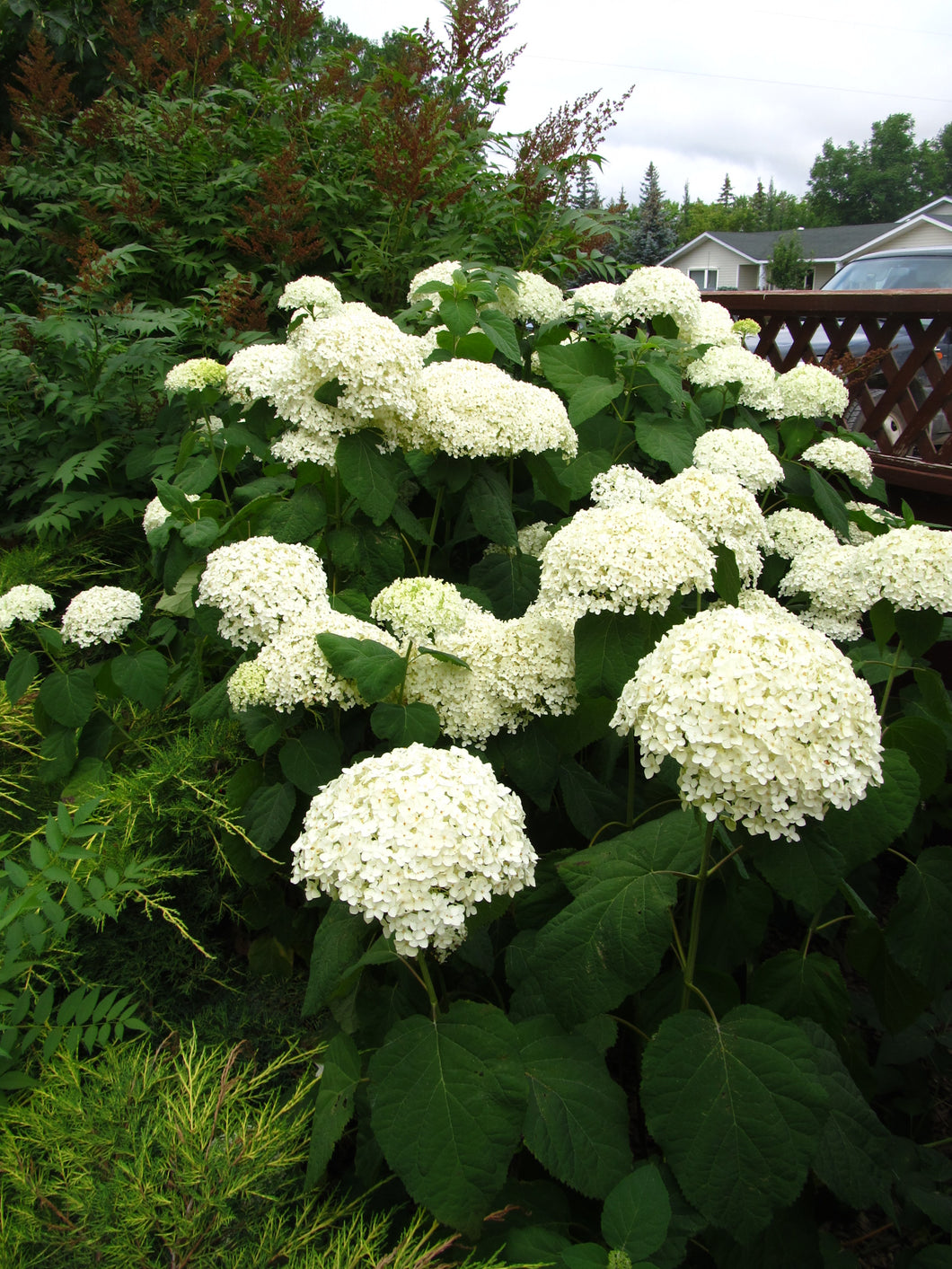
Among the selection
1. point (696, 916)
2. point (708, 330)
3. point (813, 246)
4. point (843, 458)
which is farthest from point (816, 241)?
point (696, 916)

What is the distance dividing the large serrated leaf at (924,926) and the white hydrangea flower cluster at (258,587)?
1478 millimetres

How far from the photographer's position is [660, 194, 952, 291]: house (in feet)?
144

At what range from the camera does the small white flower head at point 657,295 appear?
3102mm

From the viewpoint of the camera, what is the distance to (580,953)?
135cm

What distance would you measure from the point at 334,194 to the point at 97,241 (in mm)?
1470

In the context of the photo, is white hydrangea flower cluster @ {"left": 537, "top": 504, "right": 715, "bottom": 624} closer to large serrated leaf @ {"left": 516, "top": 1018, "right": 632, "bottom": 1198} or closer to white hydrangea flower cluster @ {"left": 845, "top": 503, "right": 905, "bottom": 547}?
large serrated leaf @ {"left": 516, "top": 1018, "right": 632, "bottom": 1198}

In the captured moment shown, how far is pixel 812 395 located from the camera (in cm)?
310

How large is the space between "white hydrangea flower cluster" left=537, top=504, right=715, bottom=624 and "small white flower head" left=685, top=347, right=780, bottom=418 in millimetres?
1504

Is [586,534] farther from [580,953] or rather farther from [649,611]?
[580,953]

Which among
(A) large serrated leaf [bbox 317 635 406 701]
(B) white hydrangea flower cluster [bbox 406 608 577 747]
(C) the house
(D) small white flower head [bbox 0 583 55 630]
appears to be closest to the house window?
(C) the house

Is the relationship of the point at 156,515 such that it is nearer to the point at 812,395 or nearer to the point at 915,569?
the point at 915,569

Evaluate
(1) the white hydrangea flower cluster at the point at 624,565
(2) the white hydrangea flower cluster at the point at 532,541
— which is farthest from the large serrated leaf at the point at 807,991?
(2) the white hydrangea flower cluster at the point at 532,541

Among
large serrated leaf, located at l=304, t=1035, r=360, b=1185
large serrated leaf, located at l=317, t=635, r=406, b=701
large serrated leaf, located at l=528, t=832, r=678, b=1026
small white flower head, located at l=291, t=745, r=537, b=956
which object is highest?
large serrated leaf, located at l=317, t=635, r=406, b=701

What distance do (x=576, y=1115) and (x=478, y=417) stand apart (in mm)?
1614
